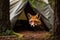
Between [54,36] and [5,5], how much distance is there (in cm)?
175

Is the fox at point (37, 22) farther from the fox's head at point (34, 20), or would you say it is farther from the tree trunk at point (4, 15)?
the tree trunk at point (4, 15)

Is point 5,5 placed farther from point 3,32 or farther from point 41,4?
point 41,4

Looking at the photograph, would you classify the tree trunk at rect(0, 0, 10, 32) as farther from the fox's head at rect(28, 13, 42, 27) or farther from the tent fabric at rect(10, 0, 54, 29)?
the fox's head at rect(28, 13, 42, 27)

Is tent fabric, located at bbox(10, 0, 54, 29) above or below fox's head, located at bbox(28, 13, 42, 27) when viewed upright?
above

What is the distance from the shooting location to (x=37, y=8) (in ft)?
30.6

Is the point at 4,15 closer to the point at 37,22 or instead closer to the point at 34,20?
the point at 34,20

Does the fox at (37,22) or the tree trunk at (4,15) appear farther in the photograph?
the fox at (37,22)

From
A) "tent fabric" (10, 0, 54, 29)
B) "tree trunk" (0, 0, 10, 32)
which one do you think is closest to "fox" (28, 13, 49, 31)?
"tent fabric" (10, 0, 54, 29)

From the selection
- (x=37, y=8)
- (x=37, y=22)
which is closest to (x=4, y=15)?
(x=37, y=22)

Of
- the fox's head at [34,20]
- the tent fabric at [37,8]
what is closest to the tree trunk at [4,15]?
the tent fabric at [37,8]

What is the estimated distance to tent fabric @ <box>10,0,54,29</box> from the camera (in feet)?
30.1

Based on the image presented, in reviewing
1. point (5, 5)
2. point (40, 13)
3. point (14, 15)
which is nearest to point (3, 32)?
point (5, 5)

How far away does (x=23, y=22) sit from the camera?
9.81 meters

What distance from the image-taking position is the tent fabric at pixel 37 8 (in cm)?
916
